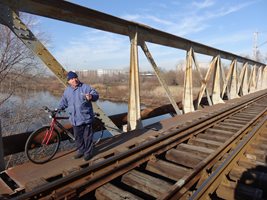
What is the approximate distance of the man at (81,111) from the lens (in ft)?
15.3

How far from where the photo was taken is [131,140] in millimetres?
5863

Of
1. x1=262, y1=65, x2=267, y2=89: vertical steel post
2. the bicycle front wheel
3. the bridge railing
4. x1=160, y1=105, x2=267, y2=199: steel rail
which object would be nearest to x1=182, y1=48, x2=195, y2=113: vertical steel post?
the bridge railing

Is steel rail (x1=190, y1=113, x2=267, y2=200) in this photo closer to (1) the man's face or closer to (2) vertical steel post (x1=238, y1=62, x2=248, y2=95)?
(1) the man's face

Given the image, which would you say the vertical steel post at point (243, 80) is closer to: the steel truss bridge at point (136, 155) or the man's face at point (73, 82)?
the steel truss bridge at point (136, 155)

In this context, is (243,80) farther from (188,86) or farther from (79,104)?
(79,104)

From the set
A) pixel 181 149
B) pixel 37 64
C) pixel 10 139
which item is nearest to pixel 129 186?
pixel 181 149

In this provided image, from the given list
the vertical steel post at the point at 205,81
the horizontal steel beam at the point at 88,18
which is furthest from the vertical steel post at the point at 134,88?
the vertical steel post at the point at 205,81

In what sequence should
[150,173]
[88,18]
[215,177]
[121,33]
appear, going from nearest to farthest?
[215,177] < [150,173] < [88,18] < [121,33]

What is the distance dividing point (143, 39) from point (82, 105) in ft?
10.9

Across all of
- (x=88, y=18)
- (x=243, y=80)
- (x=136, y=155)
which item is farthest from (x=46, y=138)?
(x=243, y=80)

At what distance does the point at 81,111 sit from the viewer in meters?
4.69

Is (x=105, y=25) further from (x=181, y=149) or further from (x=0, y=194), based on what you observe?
(x=0, y=194)

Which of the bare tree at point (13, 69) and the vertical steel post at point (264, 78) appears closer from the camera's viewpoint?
the bare tree at point (13, 69)

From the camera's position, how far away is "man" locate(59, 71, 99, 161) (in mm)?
4668
